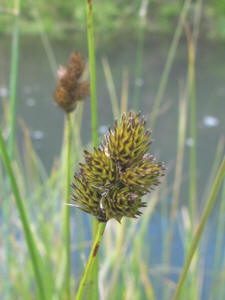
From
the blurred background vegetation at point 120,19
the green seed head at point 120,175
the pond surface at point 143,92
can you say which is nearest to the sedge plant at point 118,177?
the green seed head at point 120,175

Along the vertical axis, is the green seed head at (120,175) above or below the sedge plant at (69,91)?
below

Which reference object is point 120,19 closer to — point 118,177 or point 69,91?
point 69,91

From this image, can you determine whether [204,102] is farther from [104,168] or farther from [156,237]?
[104,168]

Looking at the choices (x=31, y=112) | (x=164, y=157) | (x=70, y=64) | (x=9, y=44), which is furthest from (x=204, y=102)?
(x=70, y=64)

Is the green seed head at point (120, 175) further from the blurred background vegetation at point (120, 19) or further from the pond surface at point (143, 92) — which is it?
the blurred background vegetation at point (120, 19)

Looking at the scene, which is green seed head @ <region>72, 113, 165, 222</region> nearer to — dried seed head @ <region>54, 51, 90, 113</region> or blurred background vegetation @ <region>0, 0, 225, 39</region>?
dried seed head @ <region>54, 51, 90, 113</region>

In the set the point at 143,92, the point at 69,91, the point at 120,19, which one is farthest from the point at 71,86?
the point at 120,19
